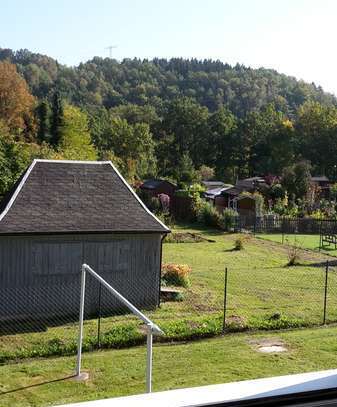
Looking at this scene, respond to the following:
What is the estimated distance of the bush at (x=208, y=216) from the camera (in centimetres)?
4206

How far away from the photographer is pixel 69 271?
645 inches

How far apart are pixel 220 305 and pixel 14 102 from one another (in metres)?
53.4

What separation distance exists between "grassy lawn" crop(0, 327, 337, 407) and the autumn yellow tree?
53.5m

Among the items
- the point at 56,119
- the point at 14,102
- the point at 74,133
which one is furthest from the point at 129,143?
the point at 14,102

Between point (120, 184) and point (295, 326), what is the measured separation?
7.01 m

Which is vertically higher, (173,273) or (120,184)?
(120,184)

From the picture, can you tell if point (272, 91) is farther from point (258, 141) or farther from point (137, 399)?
point (137, 399)

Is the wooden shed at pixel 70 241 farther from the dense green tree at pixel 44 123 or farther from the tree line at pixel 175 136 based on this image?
the dense green tree at pixel 44 123

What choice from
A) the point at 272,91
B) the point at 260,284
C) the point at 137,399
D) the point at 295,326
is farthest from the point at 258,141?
the point at 272,91

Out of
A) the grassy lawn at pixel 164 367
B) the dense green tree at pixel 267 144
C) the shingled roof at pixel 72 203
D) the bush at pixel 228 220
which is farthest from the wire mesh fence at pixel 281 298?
the dense green tree at pixel 267 144

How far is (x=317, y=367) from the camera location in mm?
11406

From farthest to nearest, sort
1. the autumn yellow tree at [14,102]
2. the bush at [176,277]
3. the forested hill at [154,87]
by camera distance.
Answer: the forested hill at [154,87]
the autumn yellow tree at [14,102]
the bush at [176,277]

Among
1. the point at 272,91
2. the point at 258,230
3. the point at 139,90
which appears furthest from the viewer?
the point at 272,91

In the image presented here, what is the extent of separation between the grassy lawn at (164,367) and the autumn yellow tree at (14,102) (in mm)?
53518
